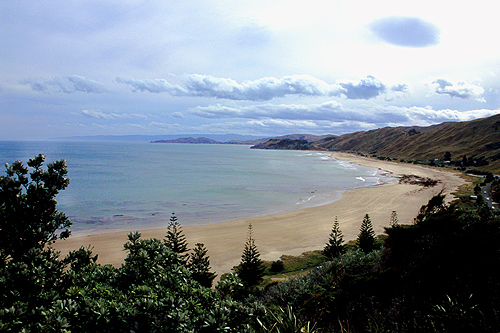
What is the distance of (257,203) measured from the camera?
1453 inches

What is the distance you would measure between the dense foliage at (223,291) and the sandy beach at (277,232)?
10.8m

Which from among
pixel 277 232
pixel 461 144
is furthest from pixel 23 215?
pixel 461 144

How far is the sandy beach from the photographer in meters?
19.7

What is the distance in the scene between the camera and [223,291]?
4.68 metres

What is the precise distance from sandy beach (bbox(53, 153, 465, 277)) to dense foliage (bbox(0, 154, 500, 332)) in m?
10.8

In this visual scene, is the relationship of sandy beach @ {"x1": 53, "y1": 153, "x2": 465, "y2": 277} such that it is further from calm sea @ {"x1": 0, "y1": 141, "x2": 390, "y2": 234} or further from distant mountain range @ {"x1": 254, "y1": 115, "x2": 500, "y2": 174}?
distant mountain range @ {"x1": 254, "y1": 115, "x2": 500, "y2": 174}

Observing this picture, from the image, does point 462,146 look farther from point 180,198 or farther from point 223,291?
point 223,291

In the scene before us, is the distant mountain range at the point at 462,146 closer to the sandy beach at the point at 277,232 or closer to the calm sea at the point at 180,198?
the calm sea at the point at 180,198

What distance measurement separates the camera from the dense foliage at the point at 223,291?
140 inches

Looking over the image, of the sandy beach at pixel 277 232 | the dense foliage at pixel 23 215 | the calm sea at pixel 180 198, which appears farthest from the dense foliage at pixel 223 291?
the calm sea at pixel 180 198

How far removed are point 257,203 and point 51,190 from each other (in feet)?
105

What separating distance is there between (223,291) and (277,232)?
20.6 metres

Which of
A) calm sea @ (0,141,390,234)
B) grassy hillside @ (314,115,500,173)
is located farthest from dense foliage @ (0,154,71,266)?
grassy hillside @ (314,115,500,173)

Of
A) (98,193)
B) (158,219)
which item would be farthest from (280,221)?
(98,193)
